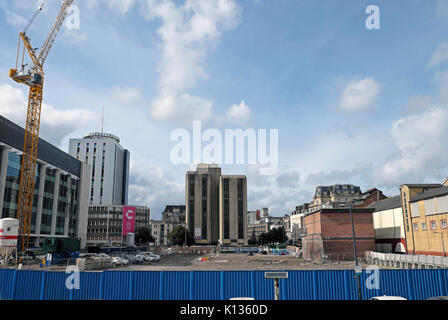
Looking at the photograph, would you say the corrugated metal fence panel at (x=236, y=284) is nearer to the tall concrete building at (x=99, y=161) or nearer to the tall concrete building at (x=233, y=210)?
the tall concrete building at (x=233, y=210)

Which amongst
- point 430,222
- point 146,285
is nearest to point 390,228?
point 430,222

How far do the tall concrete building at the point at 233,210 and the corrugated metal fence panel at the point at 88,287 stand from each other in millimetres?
129712

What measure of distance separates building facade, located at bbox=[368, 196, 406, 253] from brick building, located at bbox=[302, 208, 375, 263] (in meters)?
6.67

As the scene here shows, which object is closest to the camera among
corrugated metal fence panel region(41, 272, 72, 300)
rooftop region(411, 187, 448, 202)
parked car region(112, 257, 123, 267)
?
corrugated metal fence panel region(41, 272, 72, 300)

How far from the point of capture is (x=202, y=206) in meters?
154

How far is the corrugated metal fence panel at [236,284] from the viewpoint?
20.3 metres

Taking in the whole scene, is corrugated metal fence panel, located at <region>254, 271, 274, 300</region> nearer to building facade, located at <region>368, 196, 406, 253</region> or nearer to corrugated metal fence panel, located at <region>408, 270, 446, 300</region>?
corrugated metal fence panel, located at <region>408, 270, 446, 300</region>

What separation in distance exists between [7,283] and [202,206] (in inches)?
5240

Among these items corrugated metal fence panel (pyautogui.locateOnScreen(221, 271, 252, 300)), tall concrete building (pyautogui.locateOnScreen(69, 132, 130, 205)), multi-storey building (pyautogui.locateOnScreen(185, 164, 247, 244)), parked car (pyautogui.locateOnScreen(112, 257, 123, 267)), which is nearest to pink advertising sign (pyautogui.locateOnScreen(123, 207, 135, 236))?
multi-storey building (pyautogui.locateOnScreen(185, 164, 247, 244))

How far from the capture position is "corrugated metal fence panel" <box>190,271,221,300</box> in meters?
20.3

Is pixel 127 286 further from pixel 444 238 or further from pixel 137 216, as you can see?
pixel 137 216

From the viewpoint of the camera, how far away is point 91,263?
43344mm
